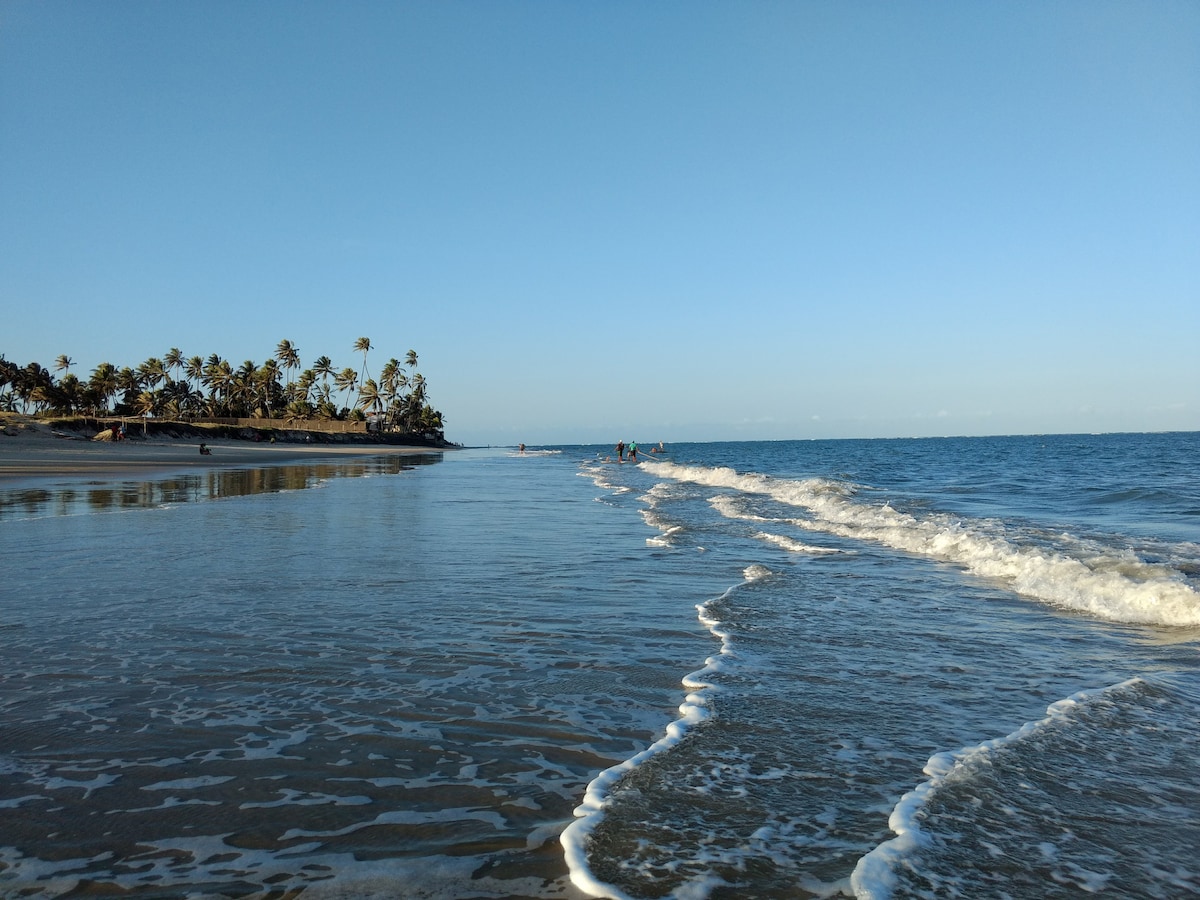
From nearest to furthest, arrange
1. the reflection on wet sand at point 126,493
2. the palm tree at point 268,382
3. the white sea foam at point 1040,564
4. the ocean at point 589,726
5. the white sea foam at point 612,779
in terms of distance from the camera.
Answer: the white sea foam at point 612,779, the ocean at point 589,726, the white sea foam at point 1040,564, the reflection on wet sand at point 126,493, the palm tree at point 268,382

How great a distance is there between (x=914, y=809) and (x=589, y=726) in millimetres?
2222

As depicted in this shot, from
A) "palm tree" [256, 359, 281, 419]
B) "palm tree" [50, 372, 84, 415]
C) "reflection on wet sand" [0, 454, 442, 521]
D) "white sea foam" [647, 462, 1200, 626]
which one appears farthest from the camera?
"palm tree" [256, 359, 281, 419]

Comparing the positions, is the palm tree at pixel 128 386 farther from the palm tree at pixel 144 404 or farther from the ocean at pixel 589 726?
the ocean at pixel 589 726

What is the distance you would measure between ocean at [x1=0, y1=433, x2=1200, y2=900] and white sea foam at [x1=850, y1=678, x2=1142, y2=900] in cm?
2

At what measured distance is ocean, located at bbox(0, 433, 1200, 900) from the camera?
3.58 meters

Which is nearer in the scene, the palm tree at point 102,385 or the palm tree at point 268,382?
the palm tree at point 102,385

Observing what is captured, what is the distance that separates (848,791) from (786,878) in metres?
1.10

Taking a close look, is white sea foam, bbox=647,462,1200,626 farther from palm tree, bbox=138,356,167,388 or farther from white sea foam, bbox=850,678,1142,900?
palm tree, bbox=138,356,167,388

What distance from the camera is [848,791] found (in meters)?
4.41

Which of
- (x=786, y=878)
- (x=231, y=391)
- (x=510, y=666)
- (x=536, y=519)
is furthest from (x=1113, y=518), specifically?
(x=231, y=391)

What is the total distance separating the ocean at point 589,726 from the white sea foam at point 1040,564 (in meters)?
0.08

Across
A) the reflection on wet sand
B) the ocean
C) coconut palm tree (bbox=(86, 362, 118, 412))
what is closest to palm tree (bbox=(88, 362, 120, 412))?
coconut palm tree (bbox=(86, 362, 118, 412))

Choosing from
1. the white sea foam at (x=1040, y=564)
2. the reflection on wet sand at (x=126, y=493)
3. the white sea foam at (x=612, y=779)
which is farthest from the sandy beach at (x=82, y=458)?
the white sea foam at (x=612, y=779)

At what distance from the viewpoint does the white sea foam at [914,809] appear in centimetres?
347
